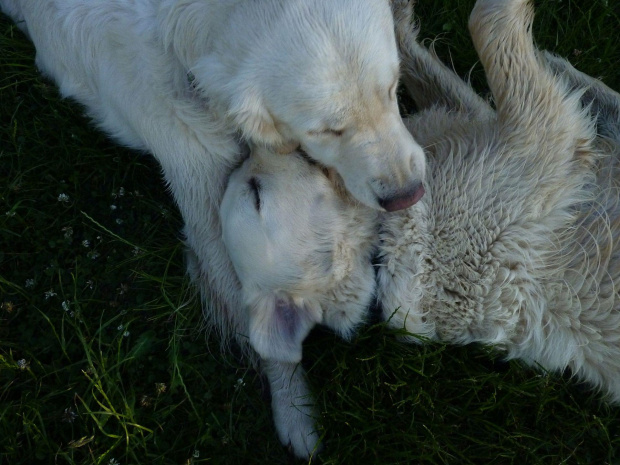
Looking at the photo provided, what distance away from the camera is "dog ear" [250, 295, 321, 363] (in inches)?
92.6

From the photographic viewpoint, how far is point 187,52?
2.34m

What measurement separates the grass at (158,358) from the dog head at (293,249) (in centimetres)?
28

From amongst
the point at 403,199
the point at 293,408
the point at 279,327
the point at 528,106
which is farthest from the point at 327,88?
the point at 293,408

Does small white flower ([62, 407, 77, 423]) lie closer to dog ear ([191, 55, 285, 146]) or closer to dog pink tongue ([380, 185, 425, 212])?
dog ear ([191, 55, 285, 146])

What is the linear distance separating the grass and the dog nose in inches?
24.7

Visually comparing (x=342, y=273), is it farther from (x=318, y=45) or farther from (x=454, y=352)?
(x=318, y=45)

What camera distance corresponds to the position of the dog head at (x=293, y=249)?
2.28 m

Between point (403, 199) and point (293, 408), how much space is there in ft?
3.69

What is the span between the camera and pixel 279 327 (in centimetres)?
236

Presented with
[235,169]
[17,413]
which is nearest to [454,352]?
[235,169]

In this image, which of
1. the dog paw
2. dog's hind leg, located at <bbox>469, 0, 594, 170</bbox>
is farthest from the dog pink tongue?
the dog paw

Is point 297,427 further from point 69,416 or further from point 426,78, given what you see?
point 426,78

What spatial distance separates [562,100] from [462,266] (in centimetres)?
81

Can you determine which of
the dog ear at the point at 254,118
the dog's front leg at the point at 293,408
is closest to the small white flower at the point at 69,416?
the dog's front leg at the point at 293,408
